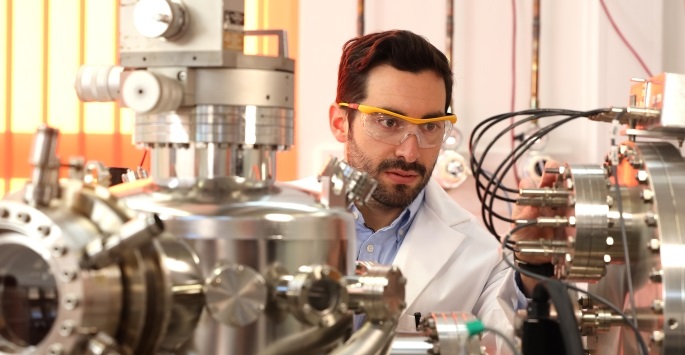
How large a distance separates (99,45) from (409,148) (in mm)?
1397

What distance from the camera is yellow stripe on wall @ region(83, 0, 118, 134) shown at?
9.51 ft

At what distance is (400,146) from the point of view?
6.10 ft

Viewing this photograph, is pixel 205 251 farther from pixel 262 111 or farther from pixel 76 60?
pixel 76 60

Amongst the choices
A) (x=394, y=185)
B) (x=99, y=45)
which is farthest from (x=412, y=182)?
(x=99, y=45)

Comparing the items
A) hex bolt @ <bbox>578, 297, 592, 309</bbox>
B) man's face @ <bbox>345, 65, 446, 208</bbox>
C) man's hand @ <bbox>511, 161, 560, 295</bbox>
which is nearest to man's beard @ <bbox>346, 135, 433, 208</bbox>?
man's face @ <bbox>345, 65, 446, 208</bbox>

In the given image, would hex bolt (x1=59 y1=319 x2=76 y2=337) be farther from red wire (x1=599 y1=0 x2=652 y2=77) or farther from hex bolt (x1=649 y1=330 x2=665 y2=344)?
red wire (x1=599 y1=0 x2=652 y2=77)

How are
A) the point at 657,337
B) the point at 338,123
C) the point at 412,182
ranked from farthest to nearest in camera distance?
the point at 338,123, the point at 412,182, the point at 657,337

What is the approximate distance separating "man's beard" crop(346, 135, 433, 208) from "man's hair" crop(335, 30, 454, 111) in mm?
152

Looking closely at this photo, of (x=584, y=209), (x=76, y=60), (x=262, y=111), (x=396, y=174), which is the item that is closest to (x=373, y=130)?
(x=396, y=174)

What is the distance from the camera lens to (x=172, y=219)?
0.72m

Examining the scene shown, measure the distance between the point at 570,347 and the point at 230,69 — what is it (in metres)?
0.35

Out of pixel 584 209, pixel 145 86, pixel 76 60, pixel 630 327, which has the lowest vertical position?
pixel 630 327

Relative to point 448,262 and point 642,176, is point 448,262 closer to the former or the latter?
point 448,262

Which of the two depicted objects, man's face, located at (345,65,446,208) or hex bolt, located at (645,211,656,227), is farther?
man's face, located at (345,65,446,208)
